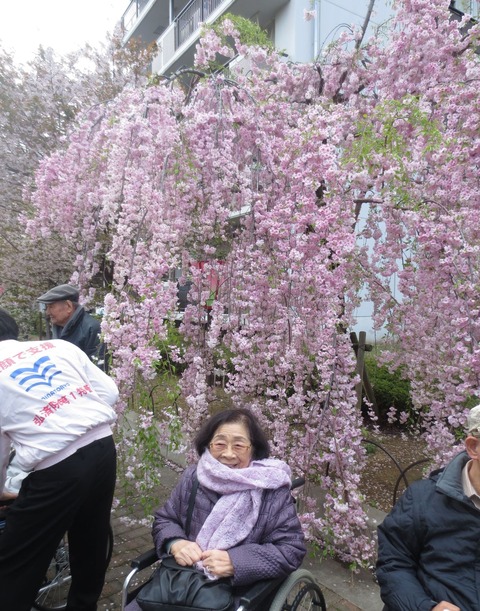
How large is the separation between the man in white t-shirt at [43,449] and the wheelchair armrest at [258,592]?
0.77 meters

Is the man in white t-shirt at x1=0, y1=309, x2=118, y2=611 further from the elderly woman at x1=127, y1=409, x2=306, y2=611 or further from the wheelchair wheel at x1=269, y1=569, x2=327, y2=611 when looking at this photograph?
the wheelchair wheel at x1=269, y1=569, x2=327, y2=611

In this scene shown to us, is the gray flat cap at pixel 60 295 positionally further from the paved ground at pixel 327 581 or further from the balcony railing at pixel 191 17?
the balcony railing at pixel 191 17

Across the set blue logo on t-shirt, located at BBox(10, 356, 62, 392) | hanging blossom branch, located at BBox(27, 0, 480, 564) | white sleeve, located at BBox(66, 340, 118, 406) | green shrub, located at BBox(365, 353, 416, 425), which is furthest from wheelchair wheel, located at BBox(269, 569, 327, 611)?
green shrub, located at BBox(365, 353, 416, 425)

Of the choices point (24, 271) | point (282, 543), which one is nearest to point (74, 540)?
point (282, 543)

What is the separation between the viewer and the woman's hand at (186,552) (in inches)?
67.4

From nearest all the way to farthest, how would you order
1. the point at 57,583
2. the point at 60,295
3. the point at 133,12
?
the point at 57,583
the point at 60,295
the point at 133,12

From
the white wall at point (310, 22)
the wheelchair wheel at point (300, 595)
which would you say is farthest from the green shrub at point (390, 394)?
the white wall at point (310, 22)

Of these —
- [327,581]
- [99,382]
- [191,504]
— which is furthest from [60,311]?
[327,581]

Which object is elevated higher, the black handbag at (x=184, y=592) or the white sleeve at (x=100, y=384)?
the white sleeve at (x=100, y=384)

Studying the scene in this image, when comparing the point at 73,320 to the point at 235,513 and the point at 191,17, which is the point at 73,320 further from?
the point at 191,17

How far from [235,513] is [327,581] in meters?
1.36

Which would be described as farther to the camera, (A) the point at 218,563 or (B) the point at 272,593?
(B) the point at 272,593

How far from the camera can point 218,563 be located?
5.44 ft

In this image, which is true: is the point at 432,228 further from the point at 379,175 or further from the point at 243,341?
the point at 243,341
